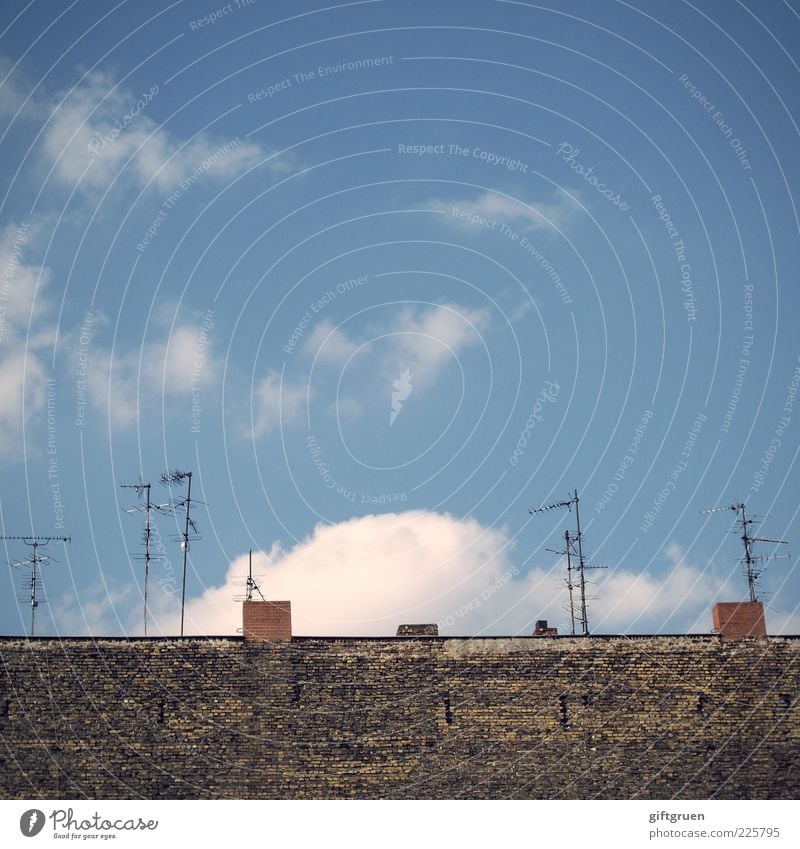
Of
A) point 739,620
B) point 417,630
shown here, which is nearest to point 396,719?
point 417,630

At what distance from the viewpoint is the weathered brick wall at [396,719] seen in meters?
34.6

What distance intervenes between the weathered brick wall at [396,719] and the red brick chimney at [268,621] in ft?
1.00

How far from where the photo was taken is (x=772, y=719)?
36.1m

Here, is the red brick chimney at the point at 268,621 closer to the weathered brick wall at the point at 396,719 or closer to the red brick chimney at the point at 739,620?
the weathered brick wall at the point at 396,719

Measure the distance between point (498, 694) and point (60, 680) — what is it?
406 inches

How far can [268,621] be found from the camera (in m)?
36.2

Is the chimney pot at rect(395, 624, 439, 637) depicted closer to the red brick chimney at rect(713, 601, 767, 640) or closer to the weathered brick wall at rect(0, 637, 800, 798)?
the weathered brick wall at rect(0, 637, 800, 798)

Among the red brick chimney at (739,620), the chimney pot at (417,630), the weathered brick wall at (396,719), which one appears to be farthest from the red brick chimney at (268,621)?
the red brick chimney at (739,620)

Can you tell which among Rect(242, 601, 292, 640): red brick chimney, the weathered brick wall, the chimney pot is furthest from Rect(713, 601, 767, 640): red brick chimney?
Rect(242, 601, 292, 640): red brick chimney
